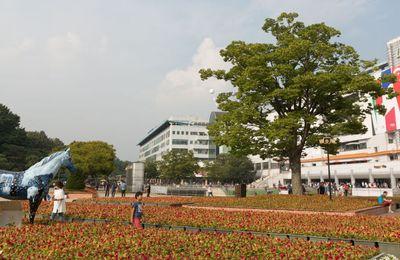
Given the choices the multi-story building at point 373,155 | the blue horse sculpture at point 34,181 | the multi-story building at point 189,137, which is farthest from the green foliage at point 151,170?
the blue horse sculpture at point 34,181

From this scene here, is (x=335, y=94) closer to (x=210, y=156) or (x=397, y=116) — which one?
(x=397, y=116)

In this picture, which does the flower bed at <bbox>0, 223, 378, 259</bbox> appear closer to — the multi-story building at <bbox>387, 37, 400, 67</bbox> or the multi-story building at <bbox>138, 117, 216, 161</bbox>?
the multi-story building at <bbox>387, 37, 400, 67</bbox>

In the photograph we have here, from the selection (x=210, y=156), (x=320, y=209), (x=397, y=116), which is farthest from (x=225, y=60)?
(x=210, y=156)

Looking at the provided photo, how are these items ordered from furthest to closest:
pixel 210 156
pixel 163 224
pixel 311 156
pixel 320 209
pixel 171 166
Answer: pixel 210 156
pixel 311 156
pixel 171 166
pixel 320 209
pixel 163 224

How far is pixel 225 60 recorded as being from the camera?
29.8m

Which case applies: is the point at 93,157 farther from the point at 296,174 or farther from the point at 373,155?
the point at 373,155

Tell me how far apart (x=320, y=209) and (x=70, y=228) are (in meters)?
14.0

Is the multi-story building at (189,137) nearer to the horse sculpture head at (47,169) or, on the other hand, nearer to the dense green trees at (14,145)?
the dense green trees at (14,145)

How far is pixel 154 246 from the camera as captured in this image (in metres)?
8.83

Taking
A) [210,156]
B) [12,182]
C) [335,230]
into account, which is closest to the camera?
[335,230]

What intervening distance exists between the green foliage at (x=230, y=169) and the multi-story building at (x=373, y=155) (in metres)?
6.34

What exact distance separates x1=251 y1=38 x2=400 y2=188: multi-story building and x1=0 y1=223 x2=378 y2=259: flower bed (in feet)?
184

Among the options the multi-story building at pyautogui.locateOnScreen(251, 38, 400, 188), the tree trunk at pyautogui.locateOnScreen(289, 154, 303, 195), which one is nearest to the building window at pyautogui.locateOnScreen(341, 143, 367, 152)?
the multi-story building at pyautogui.locateOnScreen(251, 38, 400, 188)

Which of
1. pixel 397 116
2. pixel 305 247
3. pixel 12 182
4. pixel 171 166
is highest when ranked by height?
pixel 397 116
